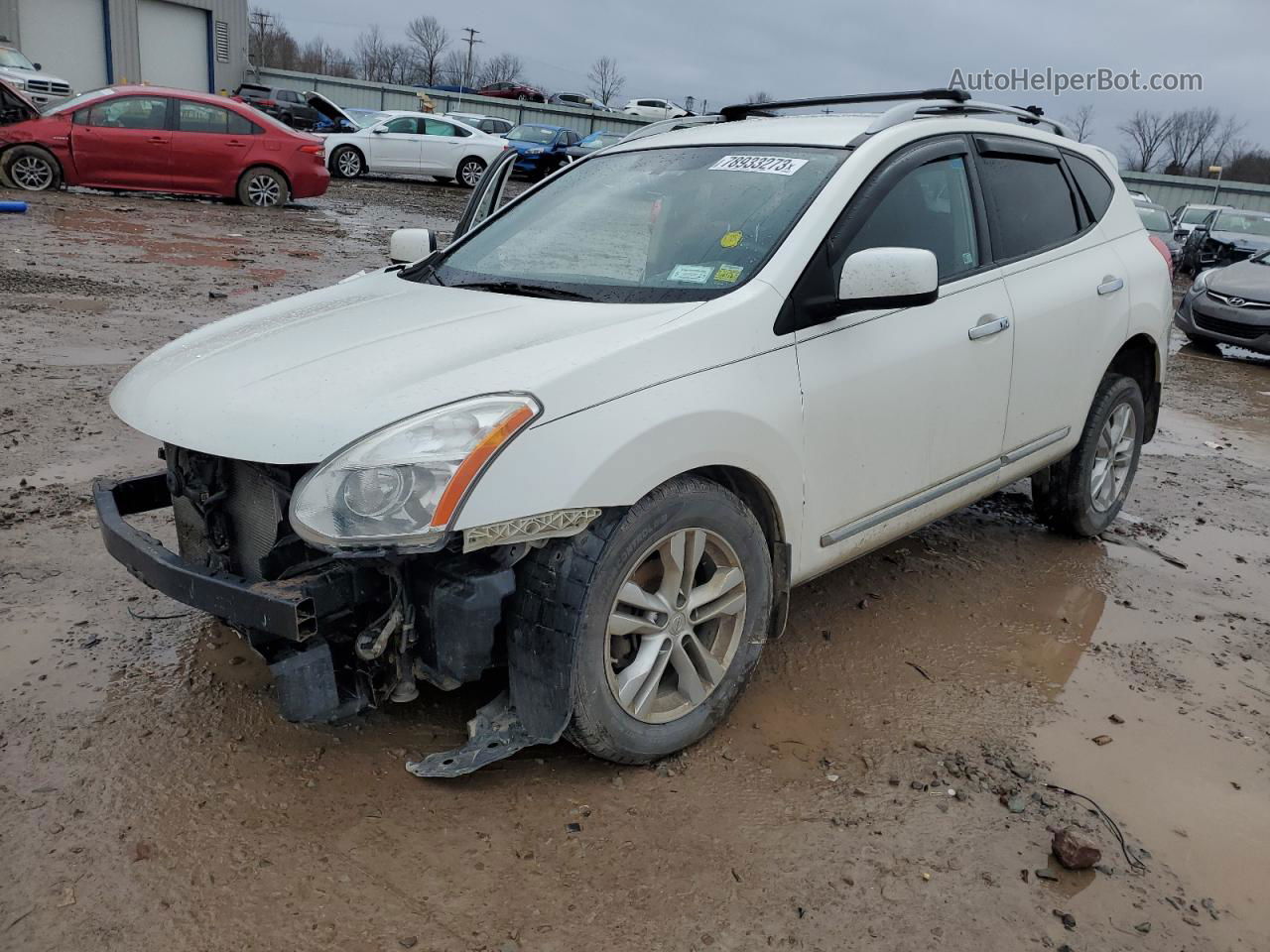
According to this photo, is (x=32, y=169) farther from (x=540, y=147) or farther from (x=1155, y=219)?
(x=1155, y=219)

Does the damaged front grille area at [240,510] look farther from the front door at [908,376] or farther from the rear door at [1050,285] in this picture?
the rear door at [1050,285]

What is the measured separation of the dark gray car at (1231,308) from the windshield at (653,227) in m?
10.0

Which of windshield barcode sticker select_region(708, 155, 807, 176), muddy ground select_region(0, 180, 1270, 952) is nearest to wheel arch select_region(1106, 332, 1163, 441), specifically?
muddy ground select_region(0, 180, 1270, 952)

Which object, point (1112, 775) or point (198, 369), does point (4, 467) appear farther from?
point (1112, 775)

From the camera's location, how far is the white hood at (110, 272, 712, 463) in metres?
2.45

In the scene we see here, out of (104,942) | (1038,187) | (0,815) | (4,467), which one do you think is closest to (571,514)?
(104,942)

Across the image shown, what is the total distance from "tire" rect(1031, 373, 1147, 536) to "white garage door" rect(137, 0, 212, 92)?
123ft

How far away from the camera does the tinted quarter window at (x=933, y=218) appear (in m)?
3.35

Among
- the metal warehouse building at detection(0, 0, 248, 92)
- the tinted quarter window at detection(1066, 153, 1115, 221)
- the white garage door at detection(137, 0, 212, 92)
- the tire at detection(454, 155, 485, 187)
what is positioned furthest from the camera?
the white garage door at detection(137, 0, 212, 92)

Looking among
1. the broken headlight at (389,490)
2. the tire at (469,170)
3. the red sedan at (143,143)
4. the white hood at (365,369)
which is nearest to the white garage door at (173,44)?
the tire at (469,170)

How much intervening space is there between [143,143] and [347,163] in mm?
7847

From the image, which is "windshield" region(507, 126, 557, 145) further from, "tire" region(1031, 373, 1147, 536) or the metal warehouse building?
"tire" region(1031, 373, 1147, 536)

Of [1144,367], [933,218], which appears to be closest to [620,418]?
[933,218]

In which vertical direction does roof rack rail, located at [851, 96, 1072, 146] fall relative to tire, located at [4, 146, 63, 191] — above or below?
above
